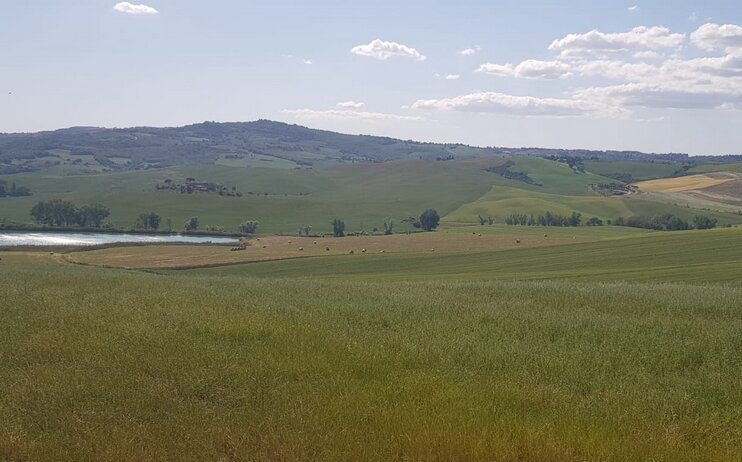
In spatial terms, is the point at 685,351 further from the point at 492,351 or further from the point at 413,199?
the point at 413,199

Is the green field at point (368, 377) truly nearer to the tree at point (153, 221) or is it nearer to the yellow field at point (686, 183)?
the tree at point (153, 221)

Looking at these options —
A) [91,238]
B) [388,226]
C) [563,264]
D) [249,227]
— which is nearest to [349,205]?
[388,226]

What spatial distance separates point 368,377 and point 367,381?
0.21 m

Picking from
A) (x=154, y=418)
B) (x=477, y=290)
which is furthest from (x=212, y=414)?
(x=477, y=290)

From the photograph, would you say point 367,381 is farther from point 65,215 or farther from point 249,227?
point 65,215

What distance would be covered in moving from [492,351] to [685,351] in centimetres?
366

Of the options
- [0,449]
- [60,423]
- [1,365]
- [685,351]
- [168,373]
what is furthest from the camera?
[685,351]

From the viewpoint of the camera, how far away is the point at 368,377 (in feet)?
33.7

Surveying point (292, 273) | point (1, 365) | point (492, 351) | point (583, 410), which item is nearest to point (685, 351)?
point (492, 351)

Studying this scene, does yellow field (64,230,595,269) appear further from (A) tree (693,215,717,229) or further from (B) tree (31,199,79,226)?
(B) tree (31,199,79,226)

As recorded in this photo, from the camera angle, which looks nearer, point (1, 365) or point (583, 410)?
point (583, 410)

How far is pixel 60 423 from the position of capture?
8328 millimetres

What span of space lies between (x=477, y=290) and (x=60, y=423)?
16182 mm

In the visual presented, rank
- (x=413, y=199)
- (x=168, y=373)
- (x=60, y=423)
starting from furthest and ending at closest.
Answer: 1. (x=413, y=199)
2. (x=168, y=373)
3. (x=60, y=423)
